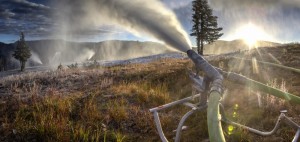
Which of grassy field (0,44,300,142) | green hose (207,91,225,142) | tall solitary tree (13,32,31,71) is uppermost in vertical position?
tall solitary tree (13,32,31,71)

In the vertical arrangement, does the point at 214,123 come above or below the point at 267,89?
below

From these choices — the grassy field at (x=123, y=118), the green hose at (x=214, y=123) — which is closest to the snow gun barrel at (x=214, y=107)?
the green hose at (x=214, y=123)

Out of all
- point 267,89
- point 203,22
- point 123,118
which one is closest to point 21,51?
point 203,22

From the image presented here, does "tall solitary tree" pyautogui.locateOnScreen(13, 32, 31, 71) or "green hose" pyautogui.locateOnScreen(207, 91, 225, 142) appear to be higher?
"tall solitary tree" pyautogui.locateOnScreen(13, 32, 31, 71)

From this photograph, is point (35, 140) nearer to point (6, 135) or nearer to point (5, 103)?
point (6, 135)

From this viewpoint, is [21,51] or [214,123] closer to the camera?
[214,123]

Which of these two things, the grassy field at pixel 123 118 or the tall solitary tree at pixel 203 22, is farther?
the tall solitary tree at pixel 203 22

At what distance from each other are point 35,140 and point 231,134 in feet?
13.8

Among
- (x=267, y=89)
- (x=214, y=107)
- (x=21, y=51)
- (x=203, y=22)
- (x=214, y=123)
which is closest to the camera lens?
(x=214, y=123)

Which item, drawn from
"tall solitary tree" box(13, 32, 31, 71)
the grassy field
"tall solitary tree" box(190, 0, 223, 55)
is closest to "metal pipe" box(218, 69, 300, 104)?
the grassy field

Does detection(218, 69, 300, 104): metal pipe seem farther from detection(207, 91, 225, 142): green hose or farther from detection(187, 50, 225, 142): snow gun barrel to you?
detection(207, 91, 225, 142): green hose

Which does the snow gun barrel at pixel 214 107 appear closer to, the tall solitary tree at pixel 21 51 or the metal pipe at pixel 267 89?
the metal pipe at pixel 267 89

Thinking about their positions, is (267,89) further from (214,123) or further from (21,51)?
(21,51)

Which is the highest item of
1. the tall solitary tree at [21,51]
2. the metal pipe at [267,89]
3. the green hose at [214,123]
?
the tall solitary tree at [21,51]
